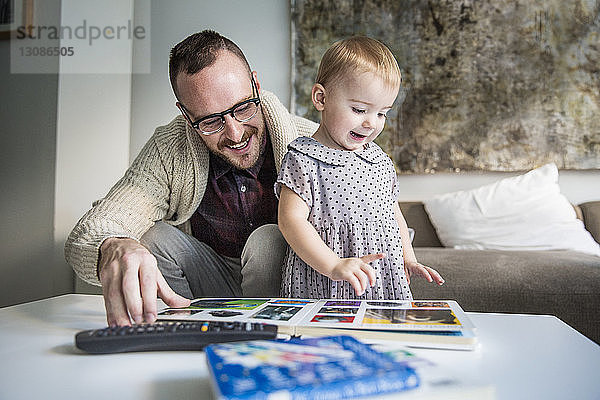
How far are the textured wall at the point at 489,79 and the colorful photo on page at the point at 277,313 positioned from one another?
1.97 meters

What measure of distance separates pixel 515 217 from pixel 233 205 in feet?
4.46

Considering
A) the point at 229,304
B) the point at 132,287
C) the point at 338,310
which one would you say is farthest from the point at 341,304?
the point at 132,287

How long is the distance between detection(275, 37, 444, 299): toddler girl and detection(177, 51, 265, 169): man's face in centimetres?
17

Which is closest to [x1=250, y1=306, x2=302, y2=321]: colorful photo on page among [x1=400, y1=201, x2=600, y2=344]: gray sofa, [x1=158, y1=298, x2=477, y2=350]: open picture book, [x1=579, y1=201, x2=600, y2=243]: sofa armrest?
[x1=158, y1=298, x2=477, y2=350]: open picture book

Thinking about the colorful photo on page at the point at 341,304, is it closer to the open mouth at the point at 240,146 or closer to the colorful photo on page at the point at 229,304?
the colorful photo on page at the point at 229,304

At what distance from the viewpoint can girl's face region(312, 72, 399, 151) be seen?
106 centimetres

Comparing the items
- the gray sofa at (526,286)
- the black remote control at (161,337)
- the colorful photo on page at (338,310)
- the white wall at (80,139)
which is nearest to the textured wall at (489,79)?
the gray sofa at (526,286)

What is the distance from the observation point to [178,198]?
1.37m

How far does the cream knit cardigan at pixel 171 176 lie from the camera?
1.24 meters

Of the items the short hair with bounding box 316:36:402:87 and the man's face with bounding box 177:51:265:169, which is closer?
the short hair with bounding box 316:36:402:87

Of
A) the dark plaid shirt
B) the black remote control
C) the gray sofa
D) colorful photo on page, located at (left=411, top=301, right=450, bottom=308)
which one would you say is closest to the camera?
the black remote control

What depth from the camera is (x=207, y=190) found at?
143 centimetres

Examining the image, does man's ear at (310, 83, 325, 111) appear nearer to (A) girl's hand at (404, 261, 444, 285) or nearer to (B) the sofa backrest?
(A) girl's hand at (404, 261, 444, 285)

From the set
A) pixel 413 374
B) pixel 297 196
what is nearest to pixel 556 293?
pixel 297 196
